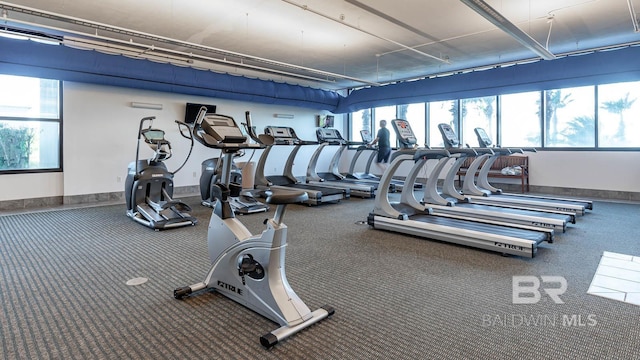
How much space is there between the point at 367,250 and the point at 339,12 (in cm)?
379

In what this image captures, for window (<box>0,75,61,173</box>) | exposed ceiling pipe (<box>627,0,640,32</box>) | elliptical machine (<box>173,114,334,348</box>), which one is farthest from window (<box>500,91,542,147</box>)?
window (<box>0,75,61,173</box>)

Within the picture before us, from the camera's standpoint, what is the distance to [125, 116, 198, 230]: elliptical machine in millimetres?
5234

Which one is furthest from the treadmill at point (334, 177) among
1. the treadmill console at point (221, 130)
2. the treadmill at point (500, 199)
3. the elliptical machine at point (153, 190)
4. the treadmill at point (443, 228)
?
the treadmill console at point (221, 130)

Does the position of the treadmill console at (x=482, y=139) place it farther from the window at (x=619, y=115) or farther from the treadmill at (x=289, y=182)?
the window at (x=619, y=115)

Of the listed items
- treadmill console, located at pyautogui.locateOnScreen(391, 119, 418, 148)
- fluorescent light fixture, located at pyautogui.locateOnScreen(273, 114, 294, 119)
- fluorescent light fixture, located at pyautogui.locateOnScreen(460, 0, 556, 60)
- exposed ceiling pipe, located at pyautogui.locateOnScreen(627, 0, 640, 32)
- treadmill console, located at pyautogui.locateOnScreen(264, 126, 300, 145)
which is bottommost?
treadmill console, located at pyautogui.locateOnScreen(391, 119, 418, 148)

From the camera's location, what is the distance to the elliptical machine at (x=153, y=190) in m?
5.23

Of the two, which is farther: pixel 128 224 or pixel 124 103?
pixel 124 103

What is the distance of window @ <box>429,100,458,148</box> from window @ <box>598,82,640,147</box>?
3306 mm

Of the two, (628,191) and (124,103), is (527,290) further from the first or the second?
(124,103)

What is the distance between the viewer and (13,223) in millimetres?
5266

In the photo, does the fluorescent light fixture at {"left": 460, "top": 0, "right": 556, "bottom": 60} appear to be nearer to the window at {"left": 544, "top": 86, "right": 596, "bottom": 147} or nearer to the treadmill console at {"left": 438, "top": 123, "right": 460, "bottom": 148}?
the treadmill console at {"left": 438, "top": 123, "right": 460, "bottom": 148}

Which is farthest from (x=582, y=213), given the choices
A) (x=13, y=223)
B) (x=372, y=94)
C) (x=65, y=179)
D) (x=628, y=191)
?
(x=65, y=179)

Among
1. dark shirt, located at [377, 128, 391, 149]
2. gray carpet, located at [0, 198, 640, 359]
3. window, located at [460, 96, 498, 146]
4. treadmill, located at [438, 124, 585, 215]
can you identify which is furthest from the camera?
window, located at [460, 96, 498, 146]

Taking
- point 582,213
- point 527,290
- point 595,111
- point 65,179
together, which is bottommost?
point 527,290
